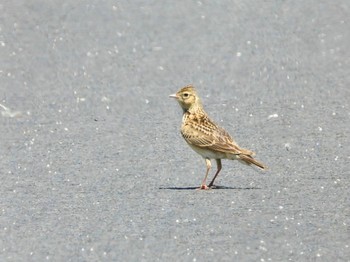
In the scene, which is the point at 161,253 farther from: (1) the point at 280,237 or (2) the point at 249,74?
(2) the point at 249,74

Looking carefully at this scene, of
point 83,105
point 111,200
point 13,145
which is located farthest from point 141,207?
point 83,105

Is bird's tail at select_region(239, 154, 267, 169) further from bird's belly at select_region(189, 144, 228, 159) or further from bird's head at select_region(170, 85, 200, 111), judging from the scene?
bird's head at select_region(170, 85, 200, 111)

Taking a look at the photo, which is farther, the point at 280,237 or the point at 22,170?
the point at 22,170

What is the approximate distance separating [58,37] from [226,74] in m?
2.54

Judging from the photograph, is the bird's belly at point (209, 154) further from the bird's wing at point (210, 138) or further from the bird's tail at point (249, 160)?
the bird's tail at point (249, 160)

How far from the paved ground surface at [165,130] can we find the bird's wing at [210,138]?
38 cm

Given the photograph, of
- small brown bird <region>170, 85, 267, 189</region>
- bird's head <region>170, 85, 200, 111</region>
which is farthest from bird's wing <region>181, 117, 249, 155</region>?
bird's head <region>170, 85, 200, 111</region>

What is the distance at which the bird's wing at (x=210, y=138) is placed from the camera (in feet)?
41.5

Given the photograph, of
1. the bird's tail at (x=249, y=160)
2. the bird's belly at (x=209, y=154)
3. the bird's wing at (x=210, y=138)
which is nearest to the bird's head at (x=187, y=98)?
the bird's wing at (x=210, y=138)

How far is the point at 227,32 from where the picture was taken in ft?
59.0

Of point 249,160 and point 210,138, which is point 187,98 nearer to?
point 210,138

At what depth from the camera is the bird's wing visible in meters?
12.7

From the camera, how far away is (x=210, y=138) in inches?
503

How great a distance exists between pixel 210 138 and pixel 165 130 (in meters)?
2.32
